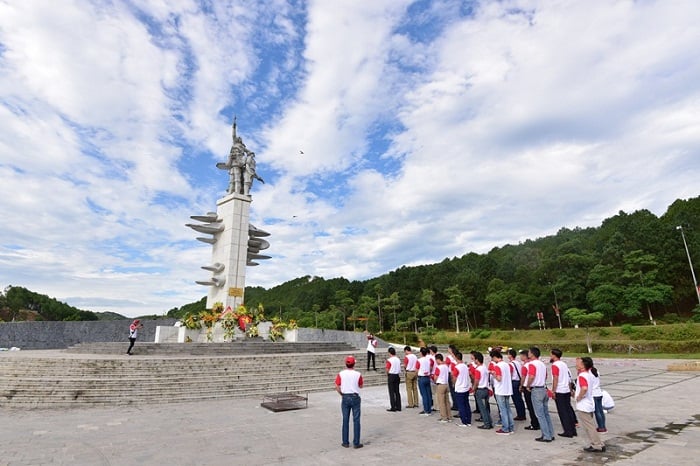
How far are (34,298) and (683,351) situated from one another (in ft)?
260

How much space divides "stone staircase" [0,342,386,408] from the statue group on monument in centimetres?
1335

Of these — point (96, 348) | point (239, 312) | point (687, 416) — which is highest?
point (239, 312)

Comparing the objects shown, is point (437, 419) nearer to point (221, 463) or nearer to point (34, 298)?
point (221, 463)

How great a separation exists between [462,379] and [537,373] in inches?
56.5

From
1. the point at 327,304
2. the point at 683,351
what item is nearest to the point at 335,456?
the point at 683,351

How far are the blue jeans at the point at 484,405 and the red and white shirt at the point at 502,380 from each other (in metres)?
0.39

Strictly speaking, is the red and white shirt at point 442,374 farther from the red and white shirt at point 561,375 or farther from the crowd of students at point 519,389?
the red and white shirt at point 561,375

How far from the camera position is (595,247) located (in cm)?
4900

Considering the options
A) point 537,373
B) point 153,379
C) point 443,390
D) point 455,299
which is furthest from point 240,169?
point 455,299

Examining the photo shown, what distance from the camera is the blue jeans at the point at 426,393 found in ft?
27.1

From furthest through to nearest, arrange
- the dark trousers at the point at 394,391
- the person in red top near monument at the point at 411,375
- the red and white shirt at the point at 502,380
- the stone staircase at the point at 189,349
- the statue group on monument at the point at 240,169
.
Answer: the statue group on monument at the point at 240,169 < the stone staircase at the point at 189,349 < the person in red top near monument at the point at 411,375 < the dark trousers at the point at 394,391 < the red and white shirt at the point at 502,380

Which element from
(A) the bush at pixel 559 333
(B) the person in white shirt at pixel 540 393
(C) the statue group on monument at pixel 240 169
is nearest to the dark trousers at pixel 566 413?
(B) the person in white shirt at pixel 540 393

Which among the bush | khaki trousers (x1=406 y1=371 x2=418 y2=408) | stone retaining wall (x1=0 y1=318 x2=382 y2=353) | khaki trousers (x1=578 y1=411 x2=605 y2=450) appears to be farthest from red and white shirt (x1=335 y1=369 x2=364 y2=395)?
the bush

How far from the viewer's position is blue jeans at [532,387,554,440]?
6066 millimetres
